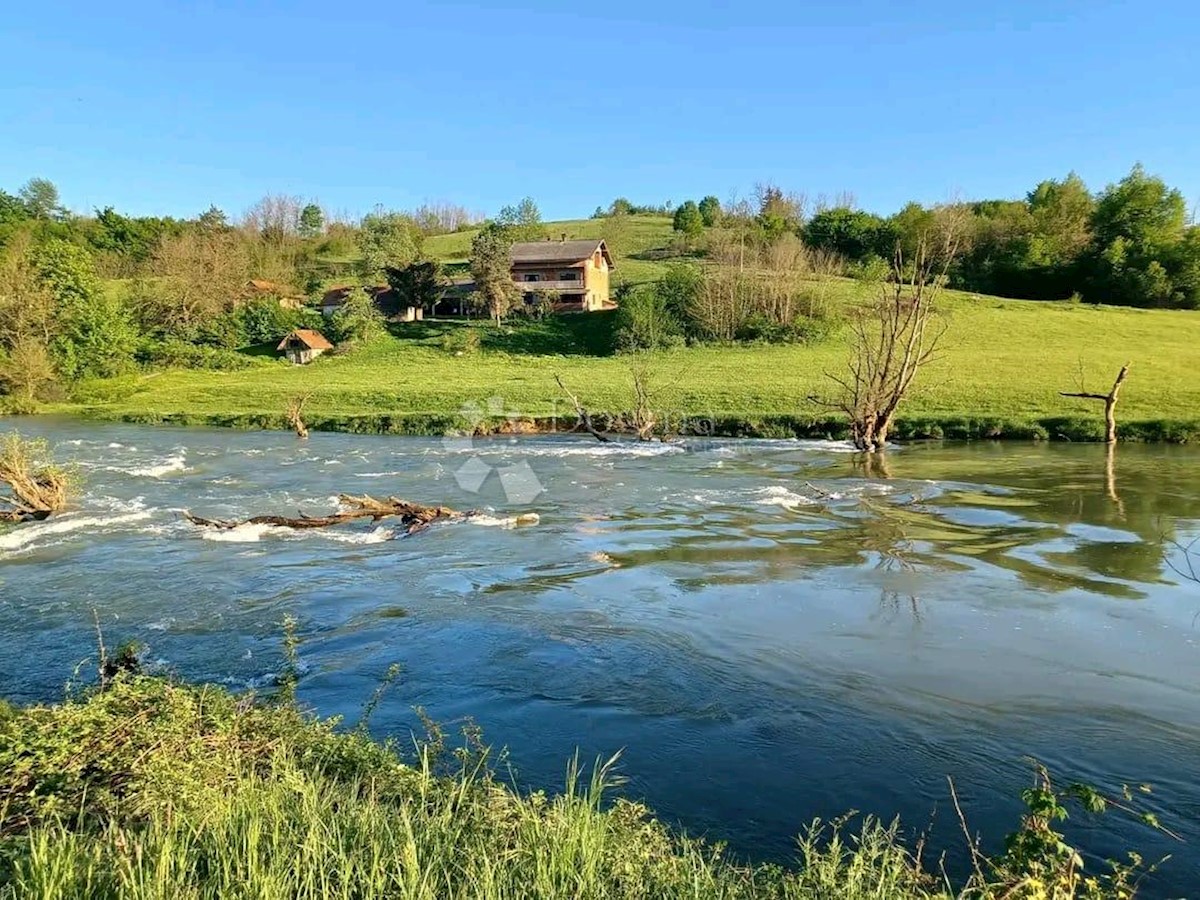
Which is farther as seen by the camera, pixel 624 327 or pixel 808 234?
pixel 808 234

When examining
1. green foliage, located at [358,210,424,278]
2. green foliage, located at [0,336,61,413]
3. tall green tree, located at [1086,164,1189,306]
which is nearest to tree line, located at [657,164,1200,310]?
tall green tree, located at [1086,164,1189,306]

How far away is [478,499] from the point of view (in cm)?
2169

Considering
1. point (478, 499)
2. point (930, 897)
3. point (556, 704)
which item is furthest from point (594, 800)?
point (478, 499)

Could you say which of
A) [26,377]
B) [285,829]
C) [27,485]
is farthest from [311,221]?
[285,829]

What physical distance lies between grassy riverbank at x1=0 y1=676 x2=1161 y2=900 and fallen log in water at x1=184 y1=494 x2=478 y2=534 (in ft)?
36.6

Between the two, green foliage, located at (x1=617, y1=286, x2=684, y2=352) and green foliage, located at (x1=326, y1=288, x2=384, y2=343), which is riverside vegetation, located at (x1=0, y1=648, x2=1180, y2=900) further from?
green foliage, located at (x1=326, y1=288, x2=384, y2=343)

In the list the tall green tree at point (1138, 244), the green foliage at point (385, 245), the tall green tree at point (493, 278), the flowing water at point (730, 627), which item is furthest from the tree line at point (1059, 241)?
the flowing water at point (730, 627)

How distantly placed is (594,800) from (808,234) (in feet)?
274

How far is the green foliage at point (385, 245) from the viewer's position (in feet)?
266

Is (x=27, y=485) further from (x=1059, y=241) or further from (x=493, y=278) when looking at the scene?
(x=1059, y=241)

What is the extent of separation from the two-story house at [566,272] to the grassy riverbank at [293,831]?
66674 mm

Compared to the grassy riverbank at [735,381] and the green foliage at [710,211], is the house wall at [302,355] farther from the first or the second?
the green foliage at [710,211]

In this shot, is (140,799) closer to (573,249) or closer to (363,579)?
(363,579)

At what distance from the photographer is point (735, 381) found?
44219 mm
